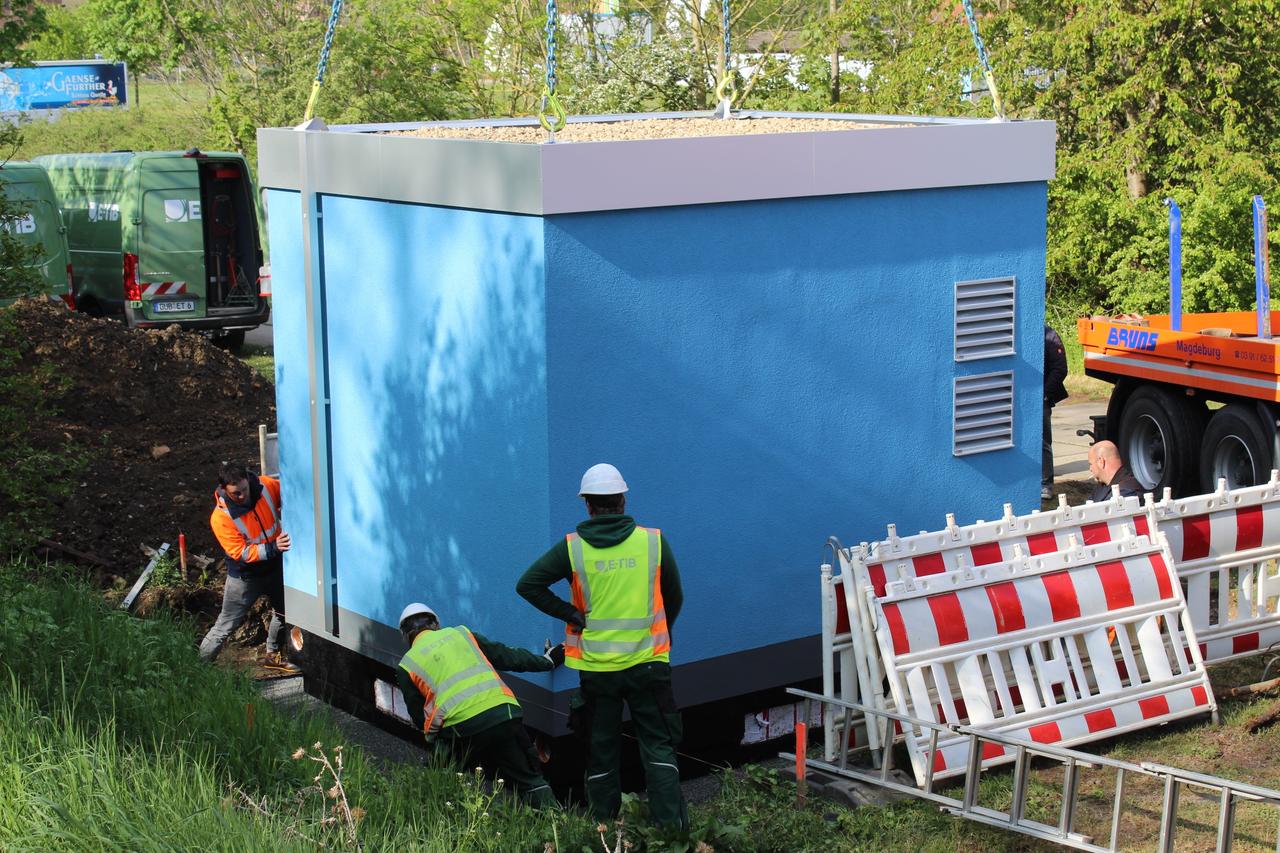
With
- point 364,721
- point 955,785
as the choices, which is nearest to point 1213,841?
point 955,785

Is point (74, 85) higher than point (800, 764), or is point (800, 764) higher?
point (74, 85)

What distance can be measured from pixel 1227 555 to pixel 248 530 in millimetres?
5653

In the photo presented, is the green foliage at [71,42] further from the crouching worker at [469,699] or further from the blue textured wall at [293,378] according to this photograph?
the crouching worker at [469,699]

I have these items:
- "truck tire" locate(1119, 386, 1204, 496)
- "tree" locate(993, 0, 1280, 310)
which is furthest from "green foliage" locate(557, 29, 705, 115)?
"truck tire" locate(1119, 386, 1204, 496)

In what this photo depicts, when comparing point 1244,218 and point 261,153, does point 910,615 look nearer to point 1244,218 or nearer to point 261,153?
point 261,153

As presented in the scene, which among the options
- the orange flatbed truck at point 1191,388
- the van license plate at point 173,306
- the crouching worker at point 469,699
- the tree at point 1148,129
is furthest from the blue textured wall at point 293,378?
the tree at point 1148,129

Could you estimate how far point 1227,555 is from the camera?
29.2 ft

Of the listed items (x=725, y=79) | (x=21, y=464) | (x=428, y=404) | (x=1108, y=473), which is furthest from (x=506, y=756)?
(x=21, y=464)

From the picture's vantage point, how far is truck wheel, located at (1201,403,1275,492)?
1205 centimetres

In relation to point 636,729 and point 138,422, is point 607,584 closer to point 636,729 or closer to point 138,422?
point 636,729

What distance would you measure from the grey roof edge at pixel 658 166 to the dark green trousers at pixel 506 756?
230 cm

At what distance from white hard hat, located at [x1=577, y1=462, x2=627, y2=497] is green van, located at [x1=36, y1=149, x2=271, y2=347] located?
50.4 feet

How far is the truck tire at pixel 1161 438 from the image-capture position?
42.8ft

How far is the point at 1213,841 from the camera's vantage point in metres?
6.86
